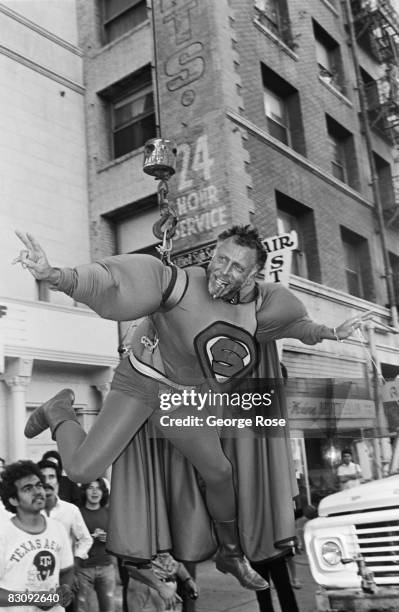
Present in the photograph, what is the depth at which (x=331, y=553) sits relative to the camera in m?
4.20

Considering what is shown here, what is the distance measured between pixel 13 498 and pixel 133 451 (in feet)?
6.74

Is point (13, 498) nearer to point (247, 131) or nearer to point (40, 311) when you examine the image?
point (40, 311)

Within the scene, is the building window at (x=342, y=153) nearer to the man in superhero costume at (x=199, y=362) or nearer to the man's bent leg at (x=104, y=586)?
the man's bent leg at (x=104, y=586)

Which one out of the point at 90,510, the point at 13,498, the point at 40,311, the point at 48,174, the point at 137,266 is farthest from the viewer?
the point at 48,174

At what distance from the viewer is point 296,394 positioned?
258 centimetres

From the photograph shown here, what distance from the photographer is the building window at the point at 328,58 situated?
1538cm

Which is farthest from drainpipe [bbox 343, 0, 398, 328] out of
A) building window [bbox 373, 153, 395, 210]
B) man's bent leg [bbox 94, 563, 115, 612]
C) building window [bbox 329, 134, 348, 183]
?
man's bent leg [bbox 94, 563, 115, 612]

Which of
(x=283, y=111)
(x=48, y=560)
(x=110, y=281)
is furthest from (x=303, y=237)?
(x=110, y=281)

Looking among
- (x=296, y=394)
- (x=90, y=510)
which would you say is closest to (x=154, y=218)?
(x=90, y=510)

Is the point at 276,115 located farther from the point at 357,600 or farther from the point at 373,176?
the point at 357,600

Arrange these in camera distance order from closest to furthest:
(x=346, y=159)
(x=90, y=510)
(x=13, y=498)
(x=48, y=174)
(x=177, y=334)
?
(x=177, y=334), (x=13, y=498), (x=90, y=510), (x=48, y=174), (x=346, y=159)

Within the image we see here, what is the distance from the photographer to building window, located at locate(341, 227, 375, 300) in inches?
581

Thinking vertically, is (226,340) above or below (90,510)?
above

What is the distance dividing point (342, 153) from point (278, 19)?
3570 millimetres
